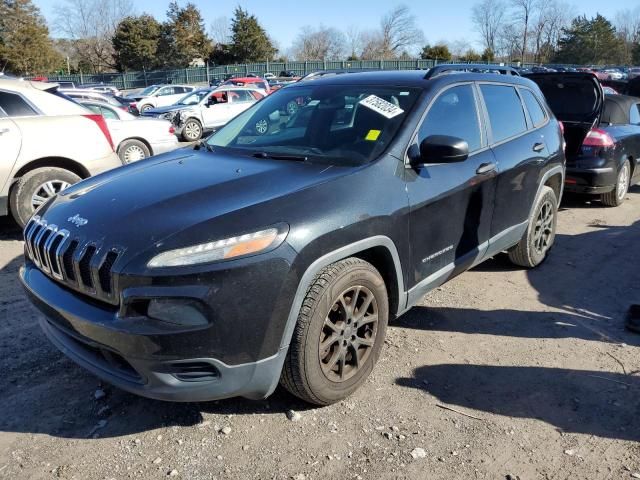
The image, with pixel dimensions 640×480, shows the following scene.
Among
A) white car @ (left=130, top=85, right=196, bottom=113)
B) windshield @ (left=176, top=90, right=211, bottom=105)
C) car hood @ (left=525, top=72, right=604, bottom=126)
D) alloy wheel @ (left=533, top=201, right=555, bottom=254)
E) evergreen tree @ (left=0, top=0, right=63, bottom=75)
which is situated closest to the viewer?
alloy wheel @ (left=533, top=201, right=555, bottom=254)

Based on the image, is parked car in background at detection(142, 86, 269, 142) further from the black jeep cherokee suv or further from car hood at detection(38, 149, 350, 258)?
car hood at detection(38, 149, 350, 258)

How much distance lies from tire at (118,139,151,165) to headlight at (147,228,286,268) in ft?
24.0

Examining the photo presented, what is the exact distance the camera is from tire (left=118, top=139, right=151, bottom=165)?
909 cm

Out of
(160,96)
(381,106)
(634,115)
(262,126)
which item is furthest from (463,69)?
(160,96)

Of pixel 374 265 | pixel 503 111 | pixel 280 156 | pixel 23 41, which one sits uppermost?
pixel 23 41

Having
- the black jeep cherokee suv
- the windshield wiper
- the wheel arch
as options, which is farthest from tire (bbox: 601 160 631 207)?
the windshield wiper

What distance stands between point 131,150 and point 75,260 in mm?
7217

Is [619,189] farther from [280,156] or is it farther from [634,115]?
[280,156]

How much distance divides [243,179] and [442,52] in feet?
198

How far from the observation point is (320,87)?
408 centimetres

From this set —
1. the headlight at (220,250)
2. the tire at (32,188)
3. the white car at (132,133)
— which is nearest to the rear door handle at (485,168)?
the headlight at (220,250)

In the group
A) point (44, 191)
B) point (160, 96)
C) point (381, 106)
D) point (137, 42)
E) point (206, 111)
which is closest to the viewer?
point (381, 106)

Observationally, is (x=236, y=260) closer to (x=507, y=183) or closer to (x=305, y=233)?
(x=305, y=233)

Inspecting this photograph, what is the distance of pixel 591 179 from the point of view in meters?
7.10
